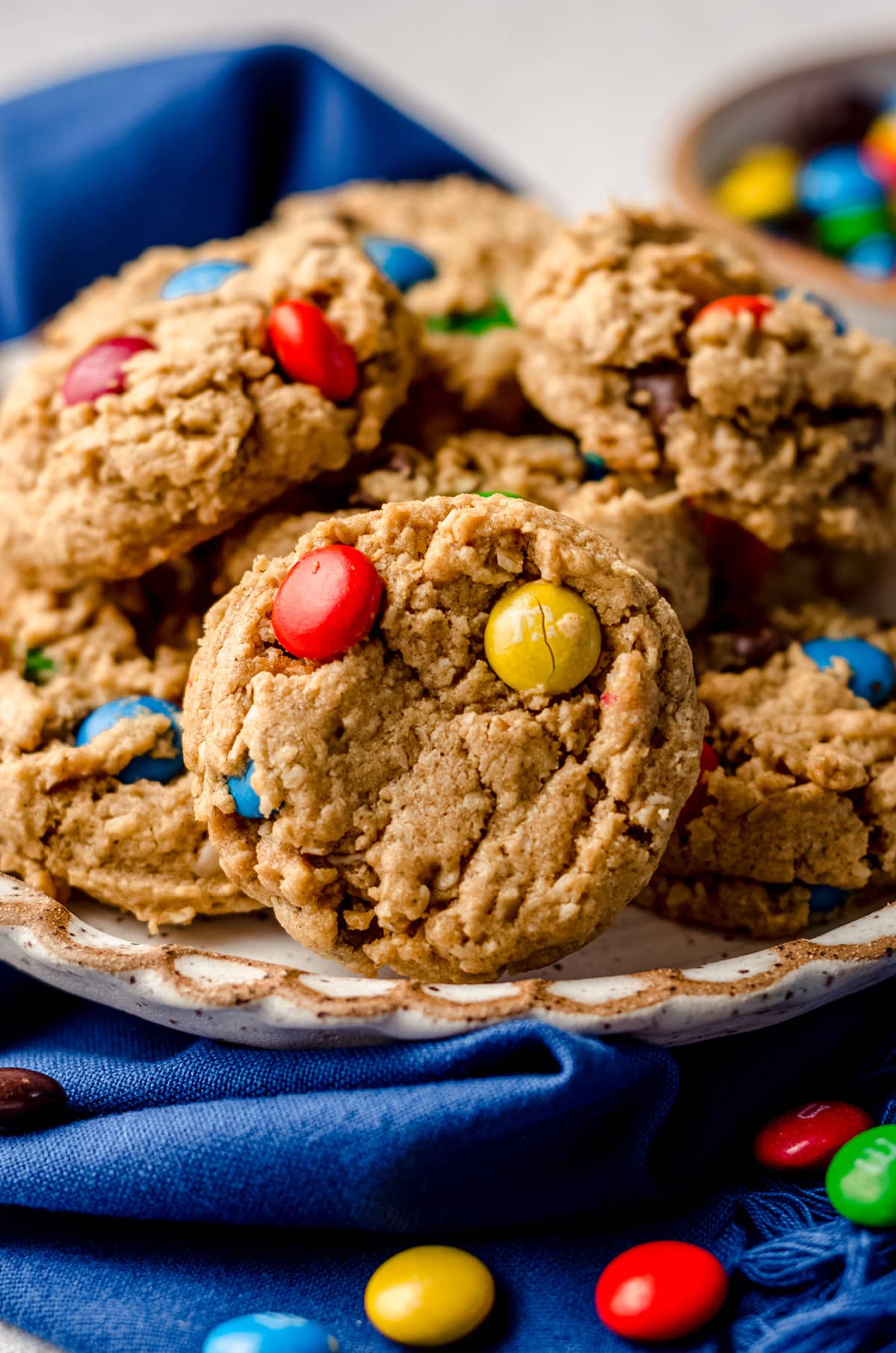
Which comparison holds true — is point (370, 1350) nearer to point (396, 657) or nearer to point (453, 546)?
point (396, 657)

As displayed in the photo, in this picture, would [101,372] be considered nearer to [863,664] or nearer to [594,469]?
[594,469]

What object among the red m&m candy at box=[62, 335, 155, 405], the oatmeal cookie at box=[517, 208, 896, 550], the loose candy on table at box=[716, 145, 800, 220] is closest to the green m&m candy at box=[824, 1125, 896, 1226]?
the oatmeal cookie at box=[517, 208, 896, 550]

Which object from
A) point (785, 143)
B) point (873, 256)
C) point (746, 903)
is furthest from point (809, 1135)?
point (785, 143)

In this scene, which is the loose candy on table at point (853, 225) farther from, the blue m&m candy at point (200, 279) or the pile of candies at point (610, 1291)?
the pile of candies at point (610, 1291)

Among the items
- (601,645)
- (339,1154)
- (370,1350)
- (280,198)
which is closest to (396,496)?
(601,645)

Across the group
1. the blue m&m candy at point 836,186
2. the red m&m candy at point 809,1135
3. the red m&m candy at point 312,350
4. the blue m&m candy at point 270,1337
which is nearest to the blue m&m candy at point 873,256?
the blue m&m candy at point 836,186

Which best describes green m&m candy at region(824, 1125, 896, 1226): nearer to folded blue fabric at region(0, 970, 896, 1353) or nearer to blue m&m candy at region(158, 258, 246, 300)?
folded blue fabric at region(0, 970, 896, 1353)
